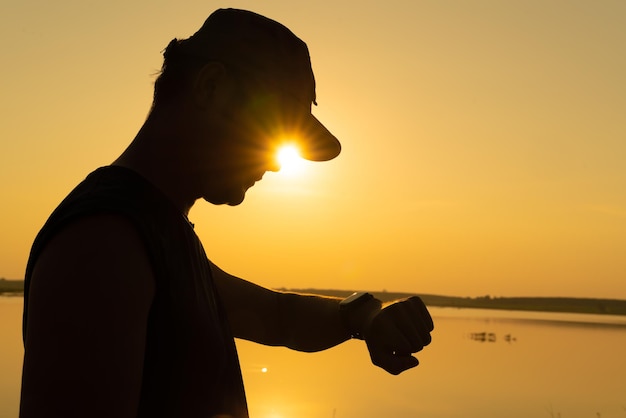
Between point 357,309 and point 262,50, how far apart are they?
3.47 feet

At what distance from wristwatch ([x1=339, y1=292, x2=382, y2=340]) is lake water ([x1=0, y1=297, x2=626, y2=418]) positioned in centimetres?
1764

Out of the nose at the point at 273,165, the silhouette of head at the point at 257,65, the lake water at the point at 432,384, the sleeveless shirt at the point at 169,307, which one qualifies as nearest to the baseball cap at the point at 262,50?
the silhouette of head at the point at 257,65

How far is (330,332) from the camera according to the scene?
9.39 ft

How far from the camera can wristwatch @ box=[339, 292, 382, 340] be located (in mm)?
2643

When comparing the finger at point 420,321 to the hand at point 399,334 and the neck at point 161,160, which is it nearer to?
the hand at point 399,334

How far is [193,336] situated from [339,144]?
112 centimetres

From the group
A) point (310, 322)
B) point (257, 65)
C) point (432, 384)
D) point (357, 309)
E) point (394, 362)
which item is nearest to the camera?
point (257, 65)

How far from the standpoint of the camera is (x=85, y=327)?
1.47 meters

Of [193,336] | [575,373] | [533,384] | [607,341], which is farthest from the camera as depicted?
[607,341]

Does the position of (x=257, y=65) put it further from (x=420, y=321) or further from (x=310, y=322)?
(x=310, y=322)

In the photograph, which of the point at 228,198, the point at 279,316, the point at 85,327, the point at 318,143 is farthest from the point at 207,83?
the point at 279,316

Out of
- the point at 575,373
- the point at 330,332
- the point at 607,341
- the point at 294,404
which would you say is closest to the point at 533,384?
the point at 575,373

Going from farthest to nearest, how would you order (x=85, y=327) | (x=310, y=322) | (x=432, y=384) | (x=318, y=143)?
(x=432, y=384)
(x=310, y=322)
(x=318, y=143)
(x=85, y=327)

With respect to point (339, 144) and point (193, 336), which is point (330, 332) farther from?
point (193, 336)
